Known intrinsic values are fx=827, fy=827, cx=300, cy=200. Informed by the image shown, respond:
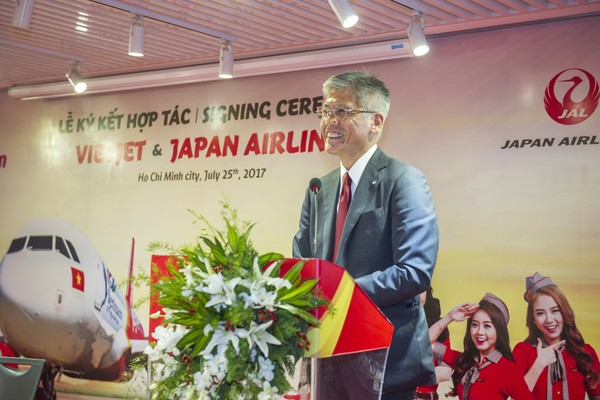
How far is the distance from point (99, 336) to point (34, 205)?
6.20 ft

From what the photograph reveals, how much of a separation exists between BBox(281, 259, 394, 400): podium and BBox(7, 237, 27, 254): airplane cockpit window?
7601 millimetres

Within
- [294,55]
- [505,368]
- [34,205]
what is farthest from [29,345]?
[505,368]

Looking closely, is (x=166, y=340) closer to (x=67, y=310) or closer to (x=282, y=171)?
(x=282, y=171)

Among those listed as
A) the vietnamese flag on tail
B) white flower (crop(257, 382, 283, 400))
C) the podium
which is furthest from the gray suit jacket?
the vietnamese flag on tail

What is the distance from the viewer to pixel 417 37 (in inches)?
244

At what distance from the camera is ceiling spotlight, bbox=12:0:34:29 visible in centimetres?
585

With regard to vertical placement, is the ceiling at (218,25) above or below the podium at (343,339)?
above

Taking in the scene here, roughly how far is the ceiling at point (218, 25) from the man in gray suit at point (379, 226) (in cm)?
290

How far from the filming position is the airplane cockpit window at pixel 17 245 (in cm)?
937

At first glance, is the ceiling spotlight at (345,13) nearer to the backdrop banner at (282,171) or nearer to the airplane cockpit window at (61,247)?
the backdrop banner at (282,171)

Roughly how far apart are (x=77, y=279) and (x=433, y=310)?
3976mm

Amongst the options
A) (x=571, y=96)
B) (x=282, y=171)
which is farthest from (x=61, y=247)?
(x=571, y=96)

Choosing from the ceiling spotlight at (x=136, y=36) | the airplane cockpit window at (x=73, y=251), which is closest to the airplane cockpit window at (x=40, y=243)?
the airplane cockpit window at (x=73, y=251)

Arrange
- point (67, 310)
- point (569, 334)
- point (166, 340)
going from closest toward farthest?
point (166, 340) < point (569, 334) < point (67, 310)
